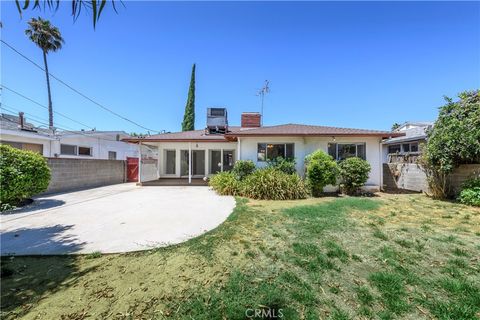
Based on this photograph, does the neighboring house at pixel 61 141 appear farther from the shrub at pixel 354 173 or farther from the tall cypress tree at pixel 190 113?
the shrub at pixel 354 173

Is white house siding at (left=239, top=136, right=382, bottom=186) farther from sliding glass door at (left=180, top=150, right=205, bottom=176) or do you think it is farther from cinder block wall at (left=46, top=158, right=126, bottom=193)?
cinder block wall at (left=46, top=158, right=126, bottom=193)

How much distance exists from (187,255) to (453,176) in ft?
36.5

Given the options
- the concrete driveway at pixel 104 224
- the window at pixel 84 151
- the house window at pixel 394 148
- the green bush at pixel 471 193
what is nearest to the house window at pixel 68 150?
the window at pixel 84 151

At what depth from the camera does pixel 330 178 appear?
9.50 m

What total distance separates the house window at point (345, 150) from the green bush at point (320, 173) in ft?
7.02

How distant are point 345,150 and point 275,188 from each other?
210 inches

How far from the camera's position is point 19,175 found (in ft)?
22.9

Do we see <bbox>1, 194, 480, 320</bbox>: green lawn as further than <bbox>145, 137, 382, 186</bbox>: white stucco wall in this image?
No

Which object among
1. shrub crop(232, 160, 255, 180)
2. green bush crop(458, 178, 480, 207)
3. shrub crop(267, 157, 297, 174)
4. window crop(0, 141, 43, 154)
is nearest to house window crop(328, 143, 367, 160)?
shrub crop(267, 157, 297, 174)

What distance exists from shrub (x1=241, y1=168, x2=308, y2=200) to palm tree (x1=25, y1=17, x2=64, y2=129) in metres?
22.1

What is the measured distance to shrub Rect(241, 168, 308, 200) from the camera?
891 centimetres

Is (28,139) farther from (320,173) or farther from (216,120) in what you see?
(320,173)

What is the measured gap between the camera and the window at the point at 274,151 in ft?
38.9

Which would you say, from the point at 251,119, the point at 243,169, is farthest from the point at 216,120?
the point at 243,169
